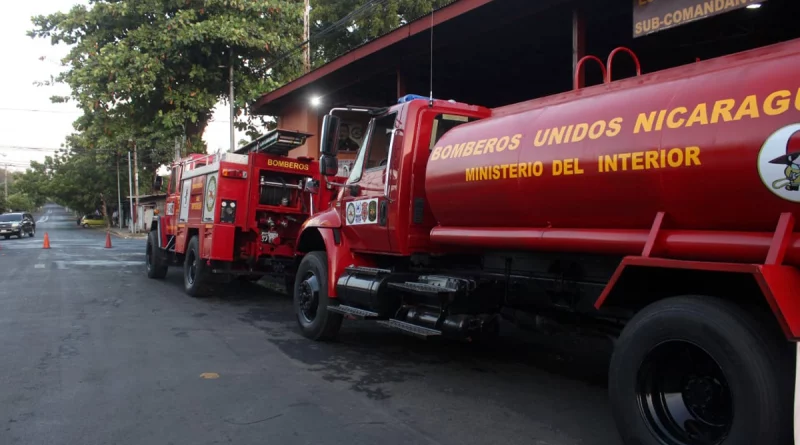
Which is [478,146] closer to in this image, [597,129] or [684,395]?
[597,129]

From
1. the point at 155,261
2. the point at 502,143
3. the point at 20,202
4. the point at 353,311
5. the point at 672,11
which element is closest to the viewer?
the point at 502,143

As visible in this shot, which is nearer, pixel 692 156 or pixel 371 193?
pixel 692 156

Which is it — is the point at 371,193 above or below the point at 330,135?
below

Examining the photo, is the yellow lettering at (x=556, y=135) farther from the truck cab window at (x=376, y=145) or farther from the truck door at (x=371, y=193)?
the truck cab window at (x=376, y=145)

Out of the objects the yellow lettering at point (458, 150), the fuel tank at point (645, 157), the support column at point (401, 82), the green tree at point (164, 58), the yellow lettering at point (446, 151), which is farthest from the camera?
the green tree at point (164, 58)

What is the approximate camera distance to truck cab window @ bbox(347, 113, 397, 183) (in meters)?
6.28

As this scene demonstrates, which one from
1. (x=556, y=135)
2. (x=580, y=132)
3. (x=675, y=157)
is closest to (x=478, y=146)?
(x=556, y=135)

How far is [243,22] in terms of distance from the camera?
54.1ft

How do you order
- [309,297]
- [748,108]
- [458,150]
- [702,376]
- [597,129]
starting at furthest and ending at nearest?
[309,297] → [458,150] → [597,129] → [702,376] → [748,108]

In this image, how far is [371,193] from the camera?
637 cm

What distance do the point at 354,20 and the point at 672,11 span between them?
13.0 meters

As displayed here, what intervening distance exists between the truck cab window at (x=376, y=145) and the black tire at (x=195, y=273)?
495cm

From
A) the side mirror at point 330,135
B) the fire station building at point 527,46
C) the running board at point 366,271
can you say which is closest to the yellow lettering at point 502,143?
the fire station building at point 527,46

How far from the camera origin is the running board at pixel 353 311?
6.07 meters
